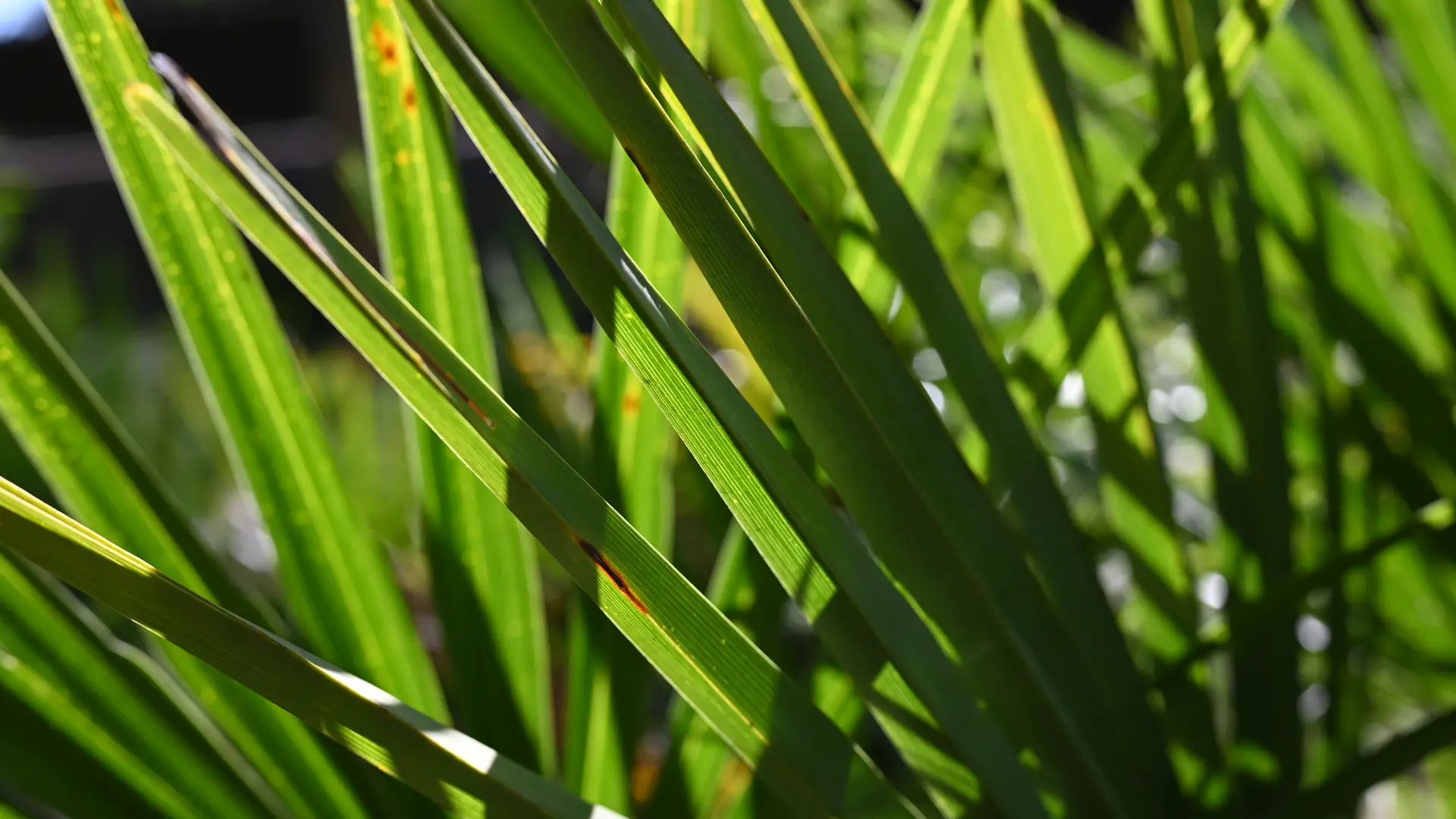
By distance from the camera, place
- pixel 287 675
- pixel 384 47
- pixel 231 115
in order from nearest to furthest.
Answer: pixel 287 675, pixel 384 47, pixel 231 115

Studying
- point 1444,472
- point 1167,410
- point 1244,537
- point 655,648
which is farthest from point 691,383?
point 1167,410

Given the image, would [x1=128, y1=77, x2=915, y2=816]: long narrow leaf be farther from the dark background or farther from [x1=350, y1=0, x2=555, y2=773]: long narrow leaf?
the dark background

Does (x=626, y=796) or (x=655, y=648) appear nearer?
(x=655, y=648)

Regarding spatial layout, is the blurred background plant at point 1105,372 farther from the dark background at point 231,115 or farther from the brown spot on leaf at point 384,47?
the dark background at point 231,115

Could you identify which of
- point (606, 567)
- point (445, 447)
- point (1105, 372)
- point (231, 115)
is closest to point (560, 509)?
point (606, 567)

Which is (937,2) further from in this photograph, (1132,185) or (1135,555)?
(1135,555)

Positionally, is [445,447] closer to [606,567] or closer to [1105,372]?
[606,567]

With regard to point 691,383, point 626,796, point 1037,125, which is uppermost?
point 1037,125

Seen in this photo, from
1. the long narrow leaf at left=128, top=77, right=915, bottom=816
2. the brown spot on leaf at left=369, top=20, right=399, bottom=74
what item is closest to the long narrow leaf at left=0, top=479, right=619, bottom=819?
the long narrow leaf at left=128, top=77, right=915, bottom=816
